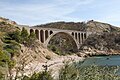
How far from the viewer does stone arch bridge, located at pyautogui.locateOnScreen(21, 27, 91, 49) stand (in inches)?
2692

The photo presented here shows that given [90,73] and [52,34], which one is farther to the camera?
[52,34]

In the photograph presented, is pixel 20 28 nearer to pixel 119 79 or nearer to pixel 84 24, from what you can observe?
pixel 119 79

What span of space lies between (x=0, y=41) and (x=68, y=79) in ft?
138

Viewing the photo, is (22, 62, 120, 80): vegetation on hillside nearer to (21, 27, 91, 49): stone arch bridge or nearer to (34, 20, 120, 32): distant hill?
(21, 27, 91, 49): stone arch bridge

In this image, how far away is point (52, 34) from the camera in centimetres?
7388

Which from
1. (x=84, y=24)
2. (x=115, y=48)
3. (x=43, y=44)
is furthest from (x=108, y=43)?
(x=43, y=44)

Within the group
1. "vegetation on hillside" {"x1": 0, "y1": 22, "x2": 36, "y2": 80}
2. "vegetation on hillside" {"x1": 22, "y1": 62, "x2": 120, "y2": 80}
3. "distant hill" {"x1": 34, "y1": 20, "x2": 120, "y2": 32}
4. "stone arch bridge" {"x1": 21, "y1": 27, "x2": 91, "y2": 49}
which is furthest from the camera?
"distant hill" {"x1": 34, "y1": 20, "x2": 120, "y2": 32}

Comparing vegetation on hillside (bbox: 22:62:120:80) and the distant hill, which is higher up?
vegetation on hillside (bbox: 22:62:120:80)

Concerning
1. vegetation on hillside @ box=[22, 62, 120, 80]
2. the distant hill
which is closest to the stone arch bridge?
the distant hill

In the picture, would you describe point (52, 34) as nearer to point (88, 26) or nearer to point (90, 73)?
point (88, 26)

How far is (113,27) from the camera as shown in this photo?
130125 millimetres

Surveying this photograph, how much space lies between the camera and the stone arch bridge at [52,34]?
68375 millimetres

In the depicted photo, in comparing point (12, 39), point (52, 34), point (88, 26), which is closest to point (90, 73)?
point (12, 39)

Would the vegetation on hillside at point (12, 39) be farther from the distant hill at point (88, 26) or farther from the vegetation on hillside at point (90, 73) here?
the distant hill at point (88, 26)
